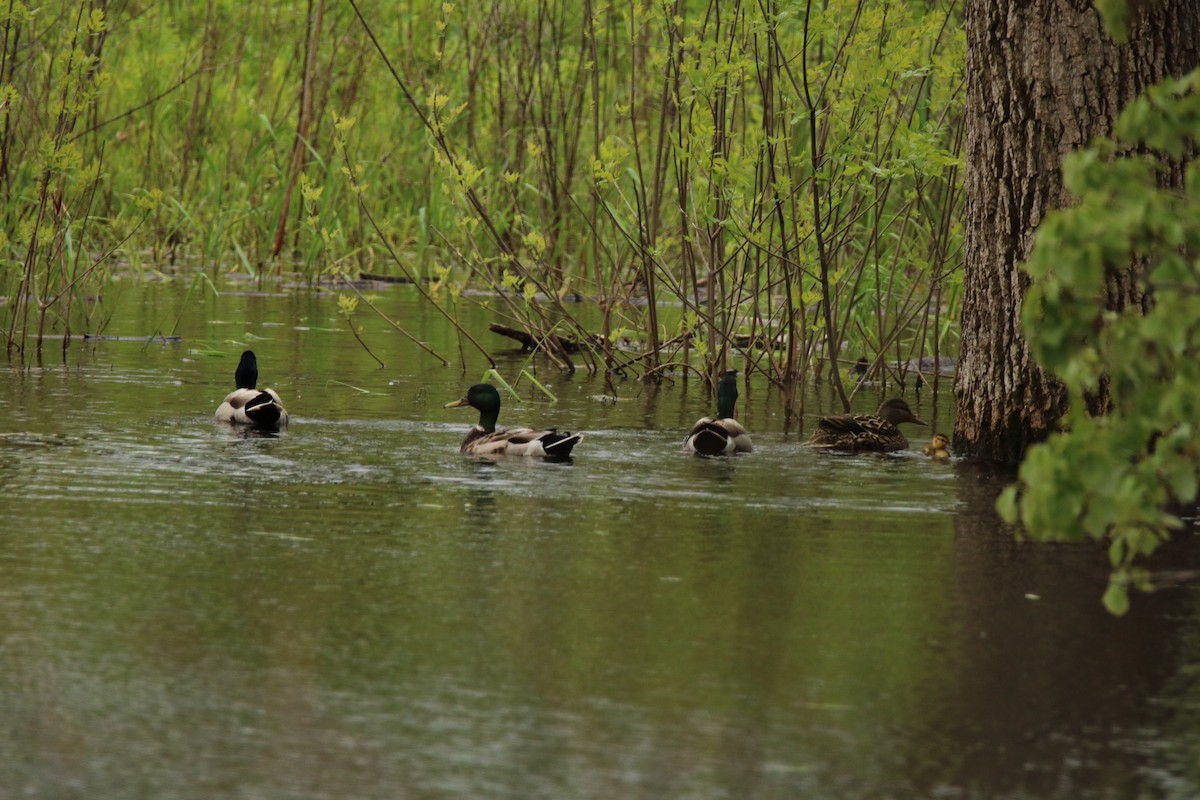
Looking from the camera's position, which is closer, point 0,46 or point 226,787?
point 226,787

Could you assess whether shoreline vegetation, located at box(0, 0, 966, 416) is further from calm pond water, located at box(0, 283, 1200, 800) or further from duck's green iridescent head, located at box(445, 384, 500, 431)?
calm pond water, located at box(0, 283, 1200, 800)

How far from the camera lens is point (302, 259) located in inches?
888

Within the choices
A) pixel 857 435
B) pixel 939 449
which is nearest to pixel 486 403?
pixel 857 435

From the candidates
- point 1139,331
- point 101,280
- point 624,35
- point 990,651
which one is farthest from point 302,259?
point 1139,331

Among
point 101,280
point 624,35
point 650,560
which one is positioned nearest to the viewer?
point 650,560

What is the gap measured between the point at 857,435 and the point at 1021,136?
1.68 m

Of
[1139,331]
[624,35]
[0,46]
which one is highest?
[624,35]

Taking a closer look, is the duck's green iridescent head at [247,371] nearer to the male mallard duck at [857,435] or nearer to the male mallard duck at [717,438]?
the male mallard duck at [717,438]

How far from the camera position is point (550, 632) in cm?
611

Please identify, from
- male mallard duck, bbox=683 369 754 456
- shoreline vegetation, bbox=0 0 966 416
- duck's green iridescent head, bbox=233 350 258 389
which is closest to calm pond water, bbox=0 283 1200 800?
male mallard duck, bbox=683 369 754 456

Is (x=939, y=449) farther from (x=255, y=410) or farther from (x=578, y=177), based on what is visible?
(x=578, y=177)

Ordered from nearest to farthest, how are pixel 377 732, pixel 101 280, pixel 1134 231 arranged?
pixel 1134 231 → pixel 377 732 → pixel 101 280

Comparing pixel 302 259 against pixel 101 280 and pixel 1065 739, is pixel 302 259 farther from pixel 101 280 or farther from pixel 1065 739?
pixel 1065 739

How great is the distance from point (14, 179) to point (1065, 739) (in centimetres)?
1146
